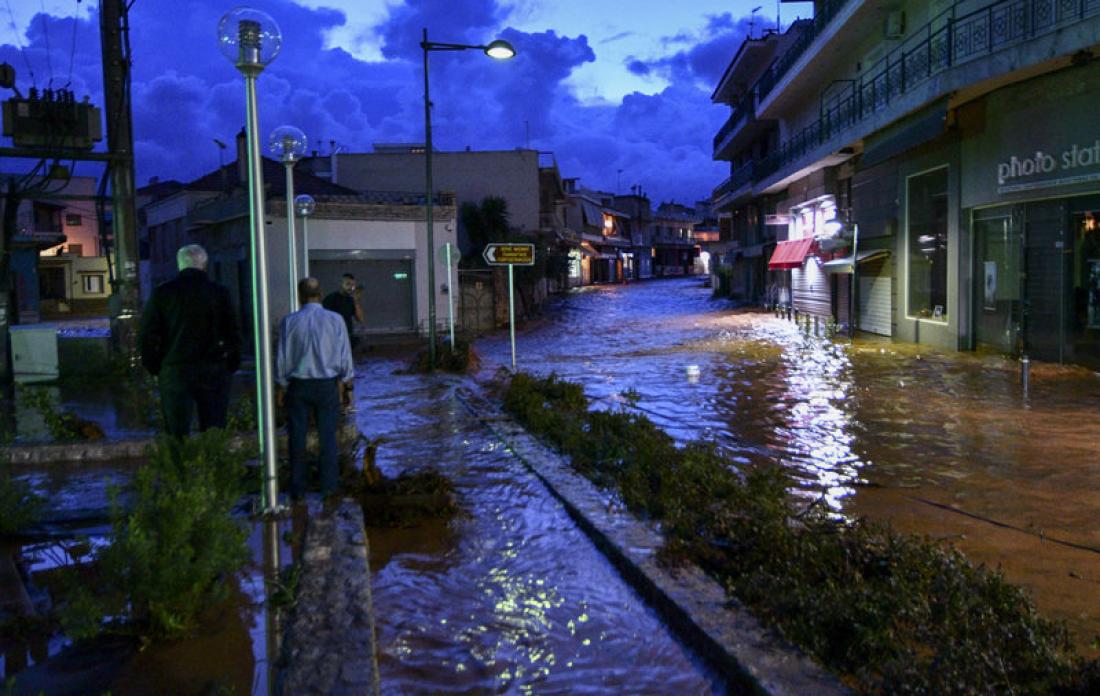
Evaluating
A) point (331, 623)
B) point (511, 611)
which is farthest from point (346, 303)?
point (331, 623)

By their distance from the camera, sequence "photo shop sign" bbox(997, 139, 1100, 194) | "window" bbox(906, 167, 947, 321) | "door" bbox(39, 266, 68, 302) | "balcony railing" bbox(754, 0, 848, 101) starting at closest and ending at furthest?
1. "photo shop sign" bbox(997, 139, 1100, 194)
2. "window" bbox(906, 167, 947, 321)
3. "balcony railing" bbox(754, 0, 848, 101)
4. "door" bbox(39, 266, 68, 302)

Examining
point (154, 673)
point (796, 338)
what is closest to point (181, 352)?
point (154, 673)

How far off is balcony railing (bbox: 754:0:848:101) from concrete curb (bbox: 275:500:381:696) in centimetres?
2386

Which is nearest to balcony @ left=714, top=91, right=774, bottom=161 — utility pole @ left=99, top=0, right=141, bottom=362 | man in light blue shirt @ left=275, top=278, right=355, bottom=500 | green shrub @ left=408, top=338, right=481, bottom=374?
green shrub @ left=408, top=338, right=481, bottom=374

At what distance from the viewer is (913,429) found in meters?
10.5

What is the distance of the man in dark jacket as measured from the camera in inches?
250

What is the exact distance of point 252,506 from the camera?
645 cm

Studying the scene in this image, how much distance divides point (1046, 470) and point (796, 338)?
16.6 metres

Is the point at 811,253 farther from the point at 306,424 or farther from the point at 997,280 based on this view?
the point at 306,424

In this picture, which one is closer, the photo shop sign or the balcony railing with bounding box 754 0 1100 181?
the photo shop sign

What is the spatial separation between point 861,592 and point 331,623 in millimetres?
2501

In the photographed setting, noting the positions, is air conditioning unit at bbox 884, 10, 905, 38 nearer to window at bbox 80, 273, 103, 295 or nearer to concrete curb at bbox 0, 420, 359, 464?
concrete curb at bbox 0, 420, 359, 464

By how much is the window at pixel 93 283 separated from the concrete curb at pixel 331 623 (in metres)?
49.5

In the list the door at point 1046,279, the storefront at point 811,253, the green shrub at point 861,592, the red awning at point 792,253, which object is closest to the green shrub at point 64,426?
the green shrub at point 861,592
